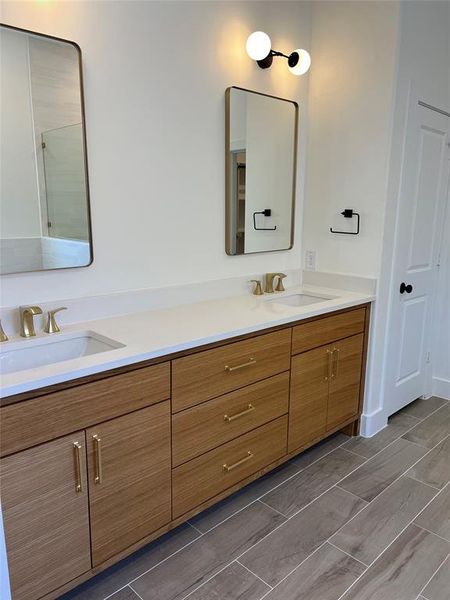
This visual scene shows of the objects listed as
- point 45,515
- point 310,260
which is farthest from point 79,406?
point 310,260

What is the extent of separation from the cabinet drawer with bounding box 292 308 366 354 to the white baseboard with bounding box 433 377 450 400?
3.80 feet

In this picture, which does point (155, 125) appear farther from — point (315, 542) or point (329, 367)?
point (315, 542)

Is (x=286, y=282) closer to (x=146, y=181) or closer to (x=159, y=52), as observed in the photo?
(x=146, y=181)

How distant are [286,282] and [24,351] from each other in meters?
1.65

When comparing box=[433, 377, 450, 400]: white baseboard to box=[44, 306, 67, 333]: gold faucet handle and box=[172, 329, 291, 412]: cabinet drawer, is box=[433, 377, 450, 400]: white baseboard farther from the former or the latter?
box=[44, 306, 67, 333]: gold faucet handle

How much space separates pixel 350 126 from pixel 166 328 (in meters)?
1.63

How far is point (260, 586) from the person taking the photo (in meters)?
1.61

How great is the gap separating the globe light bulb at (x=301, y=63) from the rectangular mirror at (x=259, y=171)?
0.55ft

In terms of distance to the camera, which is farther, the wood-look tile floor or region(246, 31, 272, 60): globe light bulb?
region(246, 31, 272, 60): globe light bulb

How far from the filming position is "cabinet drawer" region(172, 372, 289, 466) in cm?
167

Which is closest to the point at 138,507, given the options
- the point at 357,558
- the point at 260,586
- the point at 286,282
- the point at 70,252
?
the point at 260,586

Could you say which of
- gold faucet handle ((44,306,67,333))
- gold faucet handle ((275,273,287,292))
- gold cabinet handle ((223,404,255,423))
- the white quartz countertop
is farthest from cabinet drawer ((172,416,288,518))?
gold faucet handle ((275,273,287,292))

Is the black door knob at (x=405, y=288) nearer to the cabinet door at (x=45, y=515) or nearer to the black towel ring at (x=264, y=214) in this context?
the black towel ring at (x=264, y=214)

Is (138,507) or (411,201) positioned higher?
(411,201)
